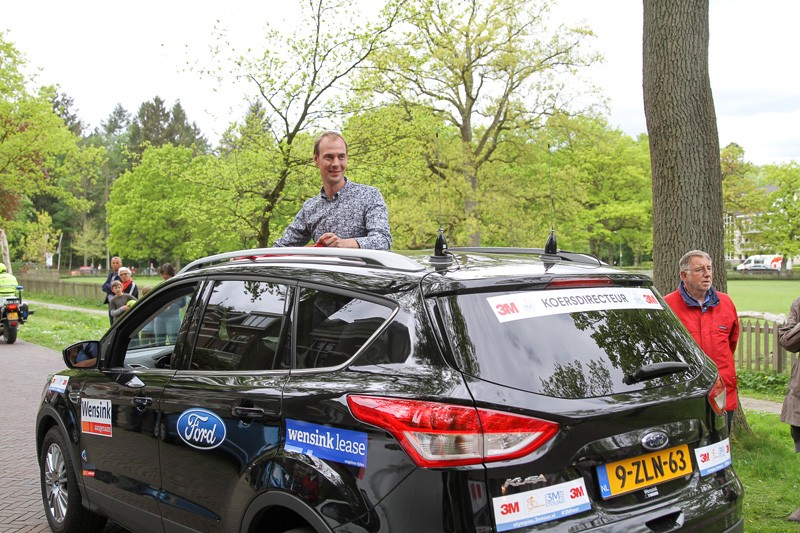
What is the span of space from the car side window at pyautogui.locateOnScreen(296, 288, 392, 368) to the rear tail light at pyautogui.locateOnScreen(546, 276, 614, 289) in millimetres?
633

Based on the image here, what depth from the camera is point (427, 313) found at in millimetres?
2568

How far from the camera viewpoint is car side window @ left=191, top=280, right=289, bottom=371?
3141 mm

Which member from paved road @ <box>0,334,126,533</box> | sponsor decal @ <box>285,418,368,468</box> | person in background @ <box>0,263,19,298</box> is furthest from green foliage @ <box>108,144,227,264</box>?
sponsor decal @ <box>285,418,368,468</box>

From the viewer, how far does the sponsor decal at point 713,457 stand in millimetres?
2878

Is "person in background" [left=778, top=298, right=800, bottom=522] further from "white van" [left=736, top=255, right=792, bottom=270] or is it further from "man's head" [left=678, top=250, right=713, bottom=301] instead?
"white van" [left=736, top=255, right=792, bottom=270]

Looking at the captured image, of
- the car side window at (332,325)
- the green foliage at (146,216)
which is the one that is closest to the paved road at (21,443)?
the car side window at (332,325)

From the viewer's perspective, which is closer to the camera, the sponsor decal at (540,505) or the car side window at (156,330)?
the sponsor decal at (540,505)

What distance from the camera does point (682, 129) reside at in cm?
677

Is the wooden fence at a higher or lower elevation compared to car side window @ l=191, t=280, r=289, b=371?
lower

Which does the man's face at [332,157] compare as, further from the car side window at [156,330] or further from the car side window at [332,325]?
the car side window at [332,325]

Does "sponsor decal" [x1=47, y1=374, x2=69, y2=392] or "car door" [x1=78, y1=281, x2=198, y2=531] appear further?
"sponsor decal" [x1=47, y1=374, x2=69, y2=392]

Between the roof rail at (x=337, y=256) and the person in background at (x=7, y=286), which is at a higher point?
the roof rail at (x=337, y=256)

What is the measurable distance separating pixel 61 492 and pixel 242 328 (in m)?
2.35

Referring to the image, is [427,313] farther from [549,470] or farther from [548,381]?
[549,470]
